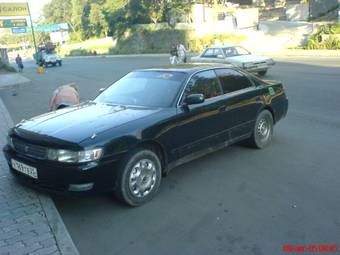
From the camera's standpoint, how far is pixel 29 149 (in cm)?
431

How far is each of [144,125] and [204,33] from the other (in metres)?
39.3

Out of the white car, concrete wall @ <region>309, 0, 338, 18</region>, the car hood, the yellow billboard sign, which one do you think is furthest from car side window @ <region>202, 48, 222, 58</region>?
the white car

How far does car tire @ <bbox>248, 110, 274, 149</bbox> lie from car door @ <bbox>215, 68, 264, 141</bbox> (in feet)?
0.47

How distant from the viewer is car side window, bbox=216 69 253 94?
578 centimetres

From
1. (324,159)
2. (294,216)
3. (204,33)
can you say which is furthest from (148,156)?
(204,33)

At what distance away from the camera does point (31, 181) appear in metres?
4.35

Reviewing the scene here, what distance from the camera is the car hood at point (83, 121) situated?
418cm

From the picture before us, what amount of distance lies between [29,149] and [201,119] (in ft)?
7.50

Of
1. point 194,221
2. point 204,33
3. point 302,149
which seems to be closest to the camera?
point 194,221

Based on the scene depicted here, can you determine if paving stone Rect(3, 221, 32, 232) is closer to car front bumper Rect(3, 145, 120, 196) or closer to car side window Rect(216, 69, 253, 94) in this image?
car front bumper Rect(3, 145, 120, 196)

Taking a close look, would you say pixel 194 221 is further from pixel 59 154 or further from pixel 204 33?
pixel 204 33

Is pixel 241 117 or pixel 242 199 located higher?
pixel 241 117

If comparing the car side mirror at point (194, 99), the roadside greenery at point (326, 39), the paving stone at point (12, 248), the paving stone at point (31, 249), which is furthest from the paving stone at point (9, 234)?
the roadside greenery at point (326, 39)

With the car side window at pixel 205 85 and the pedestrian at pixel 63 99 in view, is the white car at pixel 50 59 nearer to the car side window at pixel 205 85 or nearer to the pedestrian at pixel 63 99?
the pedestrian at pixel 63 99
